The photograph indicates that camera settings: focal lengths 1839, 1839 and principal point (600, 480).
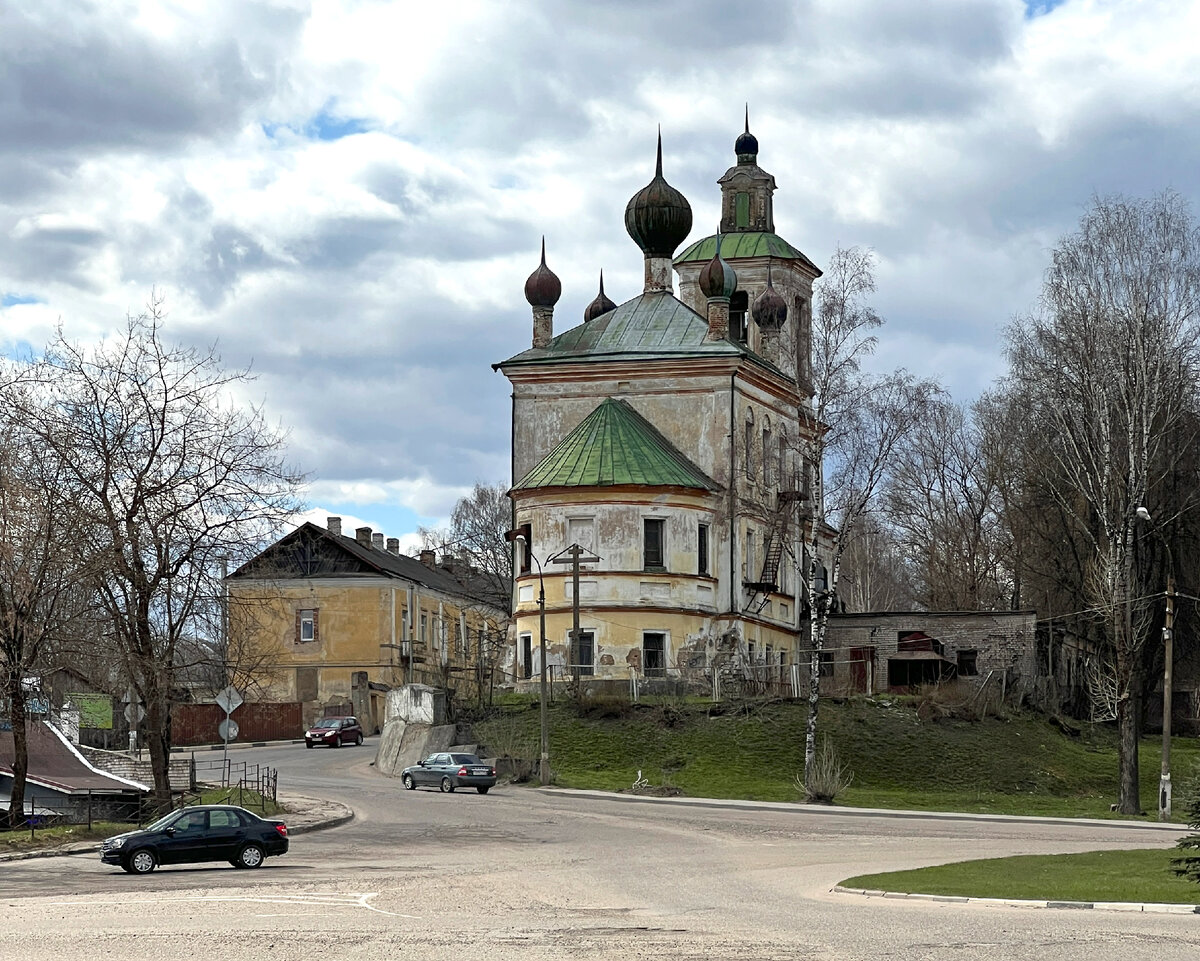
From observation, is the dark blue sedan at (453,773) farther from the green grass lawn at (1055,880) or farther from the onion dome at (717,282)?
the onion dome at (717,282)

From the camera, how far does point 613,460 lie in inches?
2260

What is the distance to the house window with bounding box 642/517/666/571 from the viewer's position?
187ft

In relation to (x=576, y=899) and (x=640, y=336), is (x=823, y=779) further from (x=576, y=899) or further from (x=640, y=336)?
(x=640, y=336)

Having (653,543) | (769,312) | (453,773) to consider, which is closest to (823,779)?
(453,773)

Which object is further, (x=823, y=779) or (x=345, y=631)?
(x=345, y=631)

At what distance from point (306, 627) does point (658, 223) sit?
79.2 feet

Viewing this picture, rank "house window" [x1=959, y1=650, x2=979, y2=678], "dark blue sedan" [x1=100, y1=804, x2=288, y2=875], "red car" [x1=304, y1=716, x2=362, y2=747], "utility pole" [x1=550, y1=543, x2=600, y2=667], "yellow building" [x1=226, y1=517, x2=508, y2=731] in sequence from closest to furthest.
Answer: "dark blue sedan" [x1=100, y1=804, x2=288, y2=875], "utility pole" [x1=550, y1=543, x2=600, y2=667], "house window" [x1=959, y1=650, x2=979, y2=678], "red car" [x1=304, y1=716, x2=362, y2=747], "yellow building" [x1=226, y1=517, x2=508, y2=731]

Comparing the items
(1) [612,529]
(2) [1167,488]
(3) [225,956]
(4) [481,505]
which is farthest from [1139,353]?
(4) [481,505]

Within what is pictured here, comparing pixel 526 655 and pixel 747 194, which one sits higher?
pixel 747 194

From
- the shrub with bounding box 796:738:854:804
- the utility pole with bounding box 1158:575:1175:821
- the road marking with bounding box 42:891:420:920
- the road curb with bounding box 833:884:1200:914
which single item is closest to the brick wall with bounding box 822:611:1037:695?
the shrub with bounding box 796:738:854:804

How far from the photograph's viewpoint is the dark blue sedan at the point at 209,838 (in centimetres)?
2748

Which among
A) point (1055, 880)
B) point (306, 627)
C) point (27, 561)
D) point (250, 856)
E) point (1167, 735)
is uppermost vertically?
point (27, 561)

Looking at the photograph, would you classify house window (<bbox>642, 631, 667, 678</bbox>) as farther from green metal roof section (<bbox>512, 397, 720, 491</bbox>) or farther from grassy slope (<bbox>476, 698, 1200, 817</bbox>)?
grassy slope (<bbox>476, 698, 1200, 817</bbox>)

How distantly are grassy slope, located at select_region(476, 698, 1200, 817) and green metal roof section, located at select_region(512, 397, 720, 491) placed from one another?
8.27 meters
